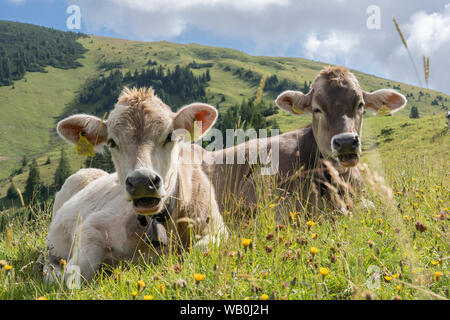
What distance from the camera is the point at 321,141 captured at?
667 cm

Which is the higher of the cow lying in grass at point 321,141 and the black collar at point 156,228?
the cow lying in grass at point 321,141

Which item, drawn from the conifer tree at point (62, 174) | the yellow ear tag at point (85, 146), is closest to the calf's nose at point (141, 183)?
the yellow ear tag at point (85, 146)

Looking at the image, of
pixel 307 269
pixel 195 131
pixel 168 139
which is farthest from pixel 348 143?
pixel 307 269

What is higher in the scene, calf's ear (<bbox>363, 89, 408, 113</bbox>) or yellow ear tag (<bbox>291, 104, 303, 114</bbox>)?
calf's ear (<bbox>363, 89, 408, 113</bbox>)

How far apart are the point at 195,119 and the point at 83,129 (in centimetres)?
155

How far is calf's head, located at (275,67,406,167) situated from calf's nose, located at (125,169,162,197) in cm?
292

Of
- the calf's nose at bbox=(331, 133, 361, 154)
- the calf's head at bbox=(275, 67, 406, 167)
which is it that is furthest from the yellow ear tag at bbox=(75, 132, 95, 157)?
the calf's nose at bbox=(331, 133, 361, 154)

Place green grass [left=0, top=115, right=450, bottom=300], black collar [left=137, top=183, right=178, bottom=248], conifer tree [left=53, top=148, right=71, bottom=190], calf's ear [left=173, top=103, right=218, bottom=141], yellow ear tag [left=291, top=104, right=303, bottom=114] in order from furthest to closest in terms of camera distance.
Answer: conifer tree [left=53, top=148, right=71, bottom=190], yellow ear tag [left=291, top=104, right=303, bottom=114], calf's ear [left=173, top=103, right=218, bottom=141], black collar [left=137, top=183, right=178, bottom=248], green grass [left=0, top=115, right=450, bottom=300]

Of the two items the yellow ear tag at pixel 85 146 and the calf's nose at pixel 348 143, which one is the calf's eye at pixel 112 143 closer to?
the yellow ear tag at pixel 85 146

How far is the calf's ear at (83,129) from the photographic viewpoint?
16.5ft

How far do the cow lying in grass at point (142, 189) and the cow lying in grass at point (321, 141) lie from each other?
0.88 metres

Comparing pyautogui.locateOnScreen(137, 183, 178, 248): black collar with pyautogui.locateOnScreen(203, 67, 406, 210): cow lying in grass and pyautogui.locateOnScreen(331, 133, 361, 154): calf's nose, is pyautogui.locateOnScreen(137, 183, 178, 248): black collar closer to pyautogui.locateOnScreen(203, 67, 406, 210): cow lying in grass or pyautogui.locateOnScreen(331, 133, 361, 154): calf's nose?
pyautogui.locateOnScreen(203, 67, 406, 210): cow lying in grass

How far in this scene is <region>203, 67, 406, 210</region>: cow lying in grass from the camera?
5980 mm
